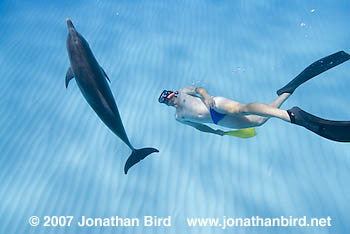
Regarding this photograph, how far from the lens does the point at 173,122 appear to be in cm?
624

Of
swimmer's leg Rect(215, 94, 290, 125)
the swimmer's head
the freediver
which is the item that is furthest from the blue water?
swimmer's leg Rect(215, 94, 290, 125)

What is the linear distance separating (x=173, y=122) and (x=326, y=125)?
375 centimetres

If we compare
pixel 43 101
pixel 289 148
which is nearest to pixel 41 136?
pixel 43 101

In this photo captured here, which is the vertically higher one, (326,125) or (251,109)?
(251,109)

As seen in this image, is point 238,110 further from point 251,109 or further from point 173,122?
point 173,122

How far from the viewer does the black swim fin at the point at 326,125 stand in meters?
2.96

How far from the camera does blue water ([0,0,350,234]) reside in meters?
5.10

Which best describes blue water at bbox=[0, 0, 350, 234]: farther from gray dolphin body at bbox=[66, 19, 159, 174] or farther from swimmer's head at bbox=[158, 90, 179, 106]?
gray dolphin body at bbox=[66, 19, 159, 174]

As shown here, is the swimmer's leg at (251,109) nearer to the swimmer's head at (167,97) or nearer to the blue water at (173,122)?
the swimmer's head at (167,97)

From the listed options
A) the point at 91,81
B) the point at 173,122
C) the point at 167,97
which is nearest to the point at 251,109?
the point at 167,97


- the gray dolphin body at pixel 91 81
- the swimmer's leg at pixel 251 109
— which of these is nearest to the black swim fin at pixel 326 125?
the swimmer's leg at pixel 251 109

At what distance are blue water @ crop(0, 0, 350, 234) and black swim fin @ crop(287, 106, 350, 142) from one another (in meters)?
2.48

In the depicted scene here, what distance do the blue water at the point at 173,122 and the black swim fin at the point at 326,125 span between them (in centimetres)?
248

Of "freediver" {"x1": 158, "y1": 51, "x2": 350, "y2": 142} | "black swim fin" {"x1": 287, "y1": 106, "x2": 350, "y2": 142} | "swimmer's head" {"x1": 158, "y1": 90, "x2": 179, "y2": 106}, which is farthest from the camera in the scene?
"swimmer's head" {"x1": 158, "y1": 90, "x2": 179, "y2": 106}
